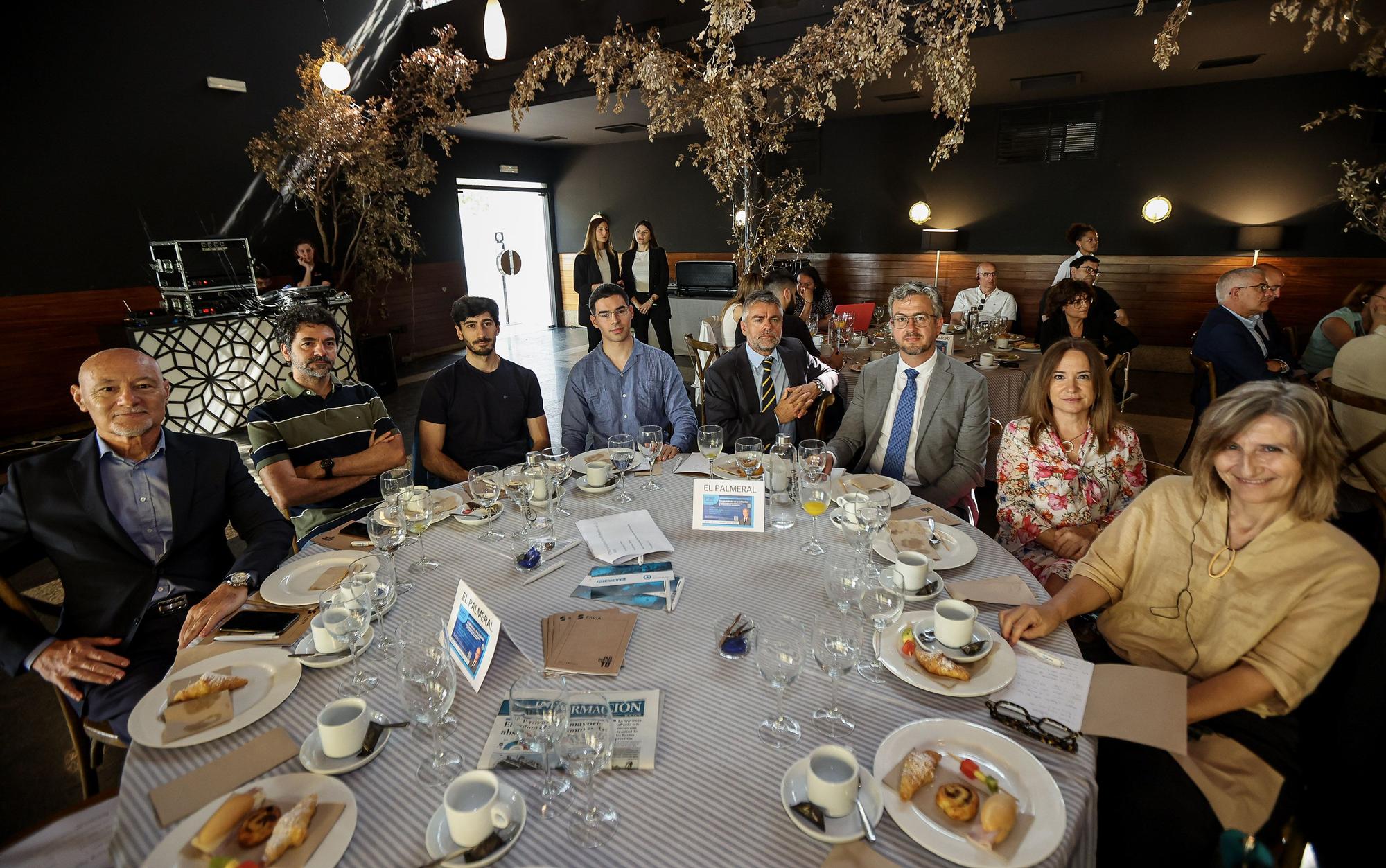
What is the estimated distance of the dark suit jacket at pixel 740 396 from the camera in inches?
144

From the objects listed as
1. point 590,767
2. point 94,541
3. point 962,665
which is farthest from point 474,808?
point 94,541

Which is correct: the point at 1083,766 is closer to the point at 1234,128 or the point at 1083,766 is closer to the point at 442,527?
the point at 442,527

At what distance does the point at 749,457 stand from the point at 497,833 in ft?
5.41

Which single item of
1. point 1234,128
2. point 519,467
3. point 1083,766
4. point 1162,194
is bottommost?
point 1083,766

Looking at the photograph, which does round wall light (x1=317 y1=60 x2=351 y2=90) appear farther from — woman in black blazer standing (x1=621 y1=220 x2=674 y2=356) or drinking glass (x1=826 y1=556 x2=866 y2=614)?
drinking glass (x1=826 y1=556 x2=866 y2=614)

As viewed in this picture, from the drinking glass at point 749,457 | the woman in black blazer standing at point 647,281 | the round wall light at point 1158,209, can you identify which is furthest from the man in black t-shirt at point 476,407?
the round wall light at point 1158,209

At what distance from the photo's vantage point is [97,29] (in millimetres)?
6555

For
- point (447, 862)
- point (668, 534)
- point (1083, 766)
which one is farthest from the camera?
point (668, 534)

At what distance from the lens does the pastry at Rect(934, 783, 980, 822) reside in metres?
1.08

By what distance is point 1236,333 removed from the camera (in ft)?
13.9

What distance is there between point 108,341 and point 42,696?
16.4 feet

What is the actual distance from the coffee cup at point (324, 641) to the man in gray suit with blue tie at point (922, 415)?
6.93 feet

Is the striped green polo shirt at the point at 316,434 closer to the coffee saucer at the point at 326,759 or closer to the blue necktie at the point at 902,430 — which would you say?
the coffee saucer at the point at 326,759

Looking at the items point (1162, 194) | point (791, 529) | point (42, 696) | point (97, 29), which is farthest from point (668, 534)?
Answer: point (1162, 194)
